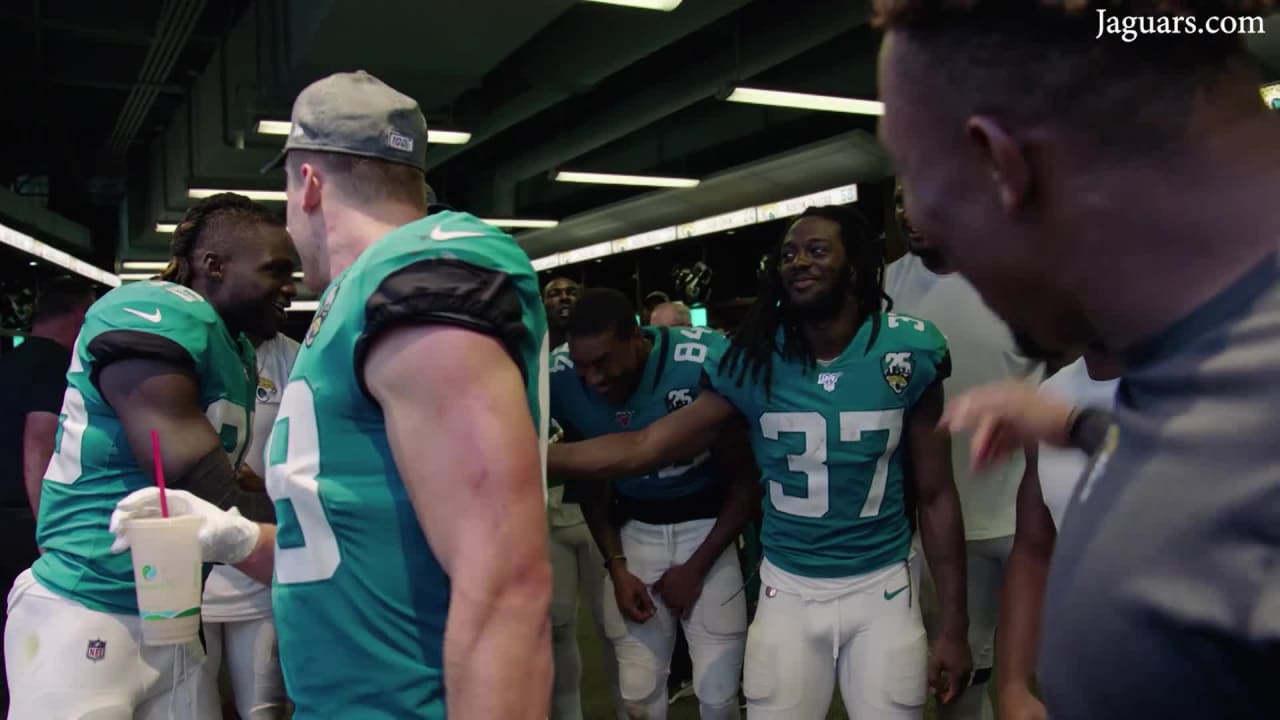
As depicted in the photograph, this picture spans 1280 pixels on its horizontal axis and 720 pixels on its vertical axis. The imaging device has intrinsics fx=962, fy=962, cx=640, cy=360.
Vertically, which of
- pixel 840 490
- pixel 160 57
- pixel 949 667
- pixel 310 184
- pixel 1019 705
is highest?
pixel 160 57

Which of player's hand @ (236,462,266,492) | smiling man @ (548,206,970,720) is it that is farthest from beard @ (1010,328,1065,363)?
player's hand @ (236,462,266,492)

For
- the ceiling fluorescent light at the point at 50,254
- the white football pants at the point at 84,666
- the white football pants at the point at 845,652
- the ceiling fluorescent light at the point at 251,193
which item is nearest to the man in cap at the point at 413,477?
the white football pants at the point at 84,666

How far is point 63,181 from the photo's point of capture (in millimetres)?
15508

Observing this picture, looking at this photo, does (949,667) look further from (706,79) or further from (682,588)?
(706,79)

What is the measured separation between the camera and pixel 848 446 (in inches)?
107

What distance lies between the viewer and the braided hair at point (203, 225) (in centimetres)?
274

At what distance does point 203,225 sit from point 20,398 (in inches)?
80.9

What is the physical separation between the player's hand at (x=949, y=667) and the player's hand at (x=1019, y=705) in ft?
1.79

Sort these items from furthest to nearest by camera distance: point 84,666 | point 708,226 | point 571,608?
point 708,226 → point 571,608 → point 84,666

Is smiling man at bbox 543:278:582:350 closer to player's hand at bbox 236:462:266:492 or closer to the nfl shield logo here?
player's hand at bbox 236:462:266:492

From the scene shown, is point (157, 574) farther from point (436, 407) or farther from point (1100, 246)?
point (1100, 246)

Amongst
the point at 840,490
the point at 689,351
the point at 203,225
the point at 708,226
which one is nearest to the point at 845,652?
the point at 840,490

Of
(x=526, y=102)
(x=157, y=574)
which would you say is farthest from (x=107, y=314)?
(x=526, y=102)

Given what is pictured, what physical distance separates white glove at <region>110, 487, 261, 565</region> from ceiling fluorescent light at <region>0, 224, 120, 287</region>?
11.7 m
